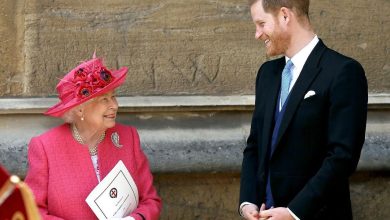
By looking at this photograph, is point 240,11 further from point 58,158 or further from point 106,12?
point 58,158

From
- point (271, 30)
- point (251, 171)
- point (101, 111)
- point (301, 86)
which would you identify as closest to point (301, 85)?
point (301, 86)

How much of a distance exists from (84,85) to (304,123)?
36.2 inches

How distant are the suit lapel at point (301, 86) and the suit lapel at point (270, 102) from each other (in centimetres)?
8

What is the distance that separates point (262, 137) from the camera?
339 cm

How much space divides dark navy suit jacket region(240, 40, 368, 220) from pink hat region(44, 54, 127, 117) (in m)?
0.68

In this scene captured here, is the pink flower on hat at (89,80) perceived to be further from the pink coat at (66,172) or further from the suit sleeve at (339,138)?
the suit sleeve at (339,138)

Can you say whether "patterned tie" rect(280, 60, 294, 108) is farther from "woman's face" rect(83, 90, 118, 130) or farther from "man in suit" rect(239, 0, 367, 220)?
"woman's face" rect(83, 90, 118, 130)

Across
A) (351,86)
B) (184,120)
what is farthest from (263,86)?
(184,120)

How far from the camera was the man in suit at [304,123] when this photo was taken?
3139 mm

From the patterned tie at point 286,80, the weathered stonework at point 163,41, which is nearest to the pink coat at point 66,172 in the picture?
the patterned tie at point 286,80

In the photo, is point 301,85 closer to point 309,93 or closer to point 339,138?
point 309,93

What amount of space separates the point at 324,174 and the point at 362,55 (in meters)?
1.81

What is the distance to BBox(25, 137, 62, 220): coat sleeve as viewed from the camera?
351 cm

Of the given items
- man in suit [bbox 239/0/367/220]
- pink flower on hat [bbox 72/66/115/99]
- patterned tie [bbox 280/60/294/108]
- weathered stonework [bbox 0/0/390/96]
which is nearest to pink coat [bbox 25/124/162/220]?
pink flower on hat [bbox 72/66/115/99]
